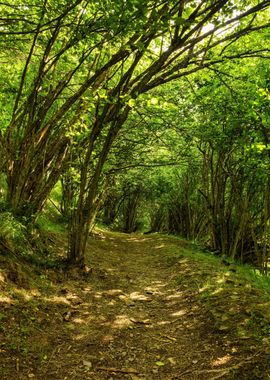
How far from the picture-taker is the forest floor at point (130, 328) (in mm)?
3578

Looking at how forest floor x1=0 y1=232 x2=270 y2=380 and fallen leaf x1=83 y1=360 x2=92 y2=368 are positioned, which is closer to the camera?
forest floor x1=0 y1=232 x2=270 y2=380

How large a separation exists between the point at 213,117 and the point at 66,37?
5.14m

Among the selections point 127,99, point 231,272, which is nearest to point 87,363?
point 127,99

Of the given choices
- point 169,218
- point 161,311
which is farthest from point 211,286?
point 169,218

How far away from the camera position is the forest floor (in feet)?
11.7

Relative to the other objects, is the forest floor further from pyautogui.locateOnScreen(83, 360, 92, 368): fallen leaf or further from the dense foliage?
the dense foliage

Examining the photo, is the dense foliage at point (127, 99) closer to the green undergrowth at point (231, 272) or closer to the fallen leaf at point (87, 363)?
Answer: the green undergrowth at point (231, 272)

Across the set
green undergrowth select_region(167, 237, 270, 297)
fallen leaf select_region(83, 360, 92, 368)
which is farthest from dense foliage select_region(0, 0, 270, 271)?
fallen leaf select_region(83, 360, 92, 368)

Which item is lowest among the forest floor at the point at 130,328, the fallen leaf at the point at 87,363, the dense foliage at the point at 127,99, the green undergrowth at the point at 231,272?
the fallen leaf at the point at 87,363

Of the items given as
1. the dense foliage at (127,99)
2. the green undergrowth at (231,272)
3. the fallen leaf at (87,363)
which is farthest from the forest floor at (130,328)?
the dense foliage at (127,99)

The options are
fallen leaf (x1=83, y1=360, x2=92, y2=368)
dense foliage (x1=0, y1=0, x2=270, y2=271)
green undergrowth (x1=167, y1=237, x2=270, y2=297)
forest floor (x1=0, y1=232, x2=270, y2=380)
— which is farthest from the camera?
green undergrowth (x1=167, y1=237, x2=270, y2=297)

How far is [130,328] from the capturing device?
4.80 m

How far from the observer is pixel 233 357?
12.3 ft

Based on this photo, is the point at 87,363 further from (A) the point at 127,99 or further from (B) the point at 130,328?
(A) the point at 127,99
